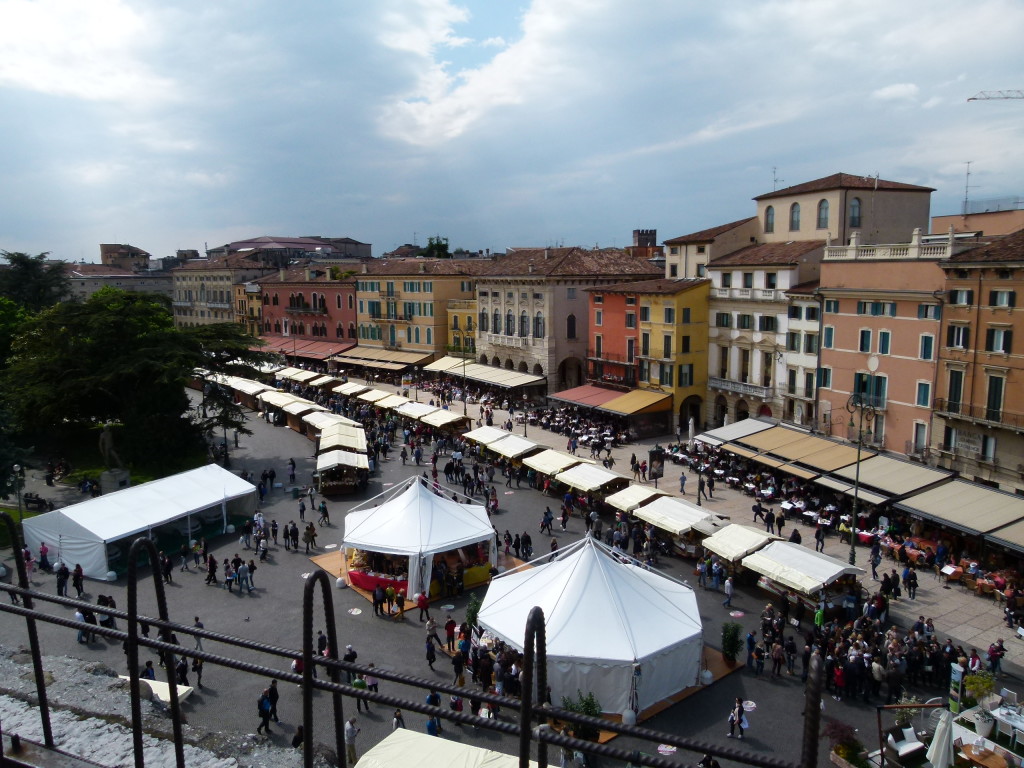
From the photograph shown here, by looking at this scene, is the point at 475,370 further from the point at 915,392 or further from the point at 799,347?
the point at 915,392

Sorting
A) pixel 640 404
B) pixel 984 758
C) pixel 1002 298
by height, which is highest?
pixel 1002 298

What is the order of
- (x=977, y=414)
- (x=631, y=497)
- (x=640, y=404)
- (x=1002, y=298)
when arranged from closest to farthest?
(x=631, y=497)
(x=1002, y=298)
(x=977, y=414)
(x=640, y=404)

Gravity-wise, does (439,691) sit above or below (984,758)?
above

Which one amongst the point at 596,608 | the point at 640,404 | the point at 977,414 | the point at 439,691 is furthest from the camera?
the point at 640,404

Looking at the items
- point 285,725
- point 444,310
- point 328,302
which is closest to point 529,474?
point 285,725

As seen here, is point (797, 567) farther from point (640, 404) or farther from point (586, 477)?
point (640, 404)

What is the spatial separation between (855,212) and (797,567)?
26.9 m

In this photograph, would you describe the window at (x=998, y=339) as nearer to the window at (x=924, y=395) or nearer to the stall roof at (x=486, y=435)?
the window at (x=924, y=395)

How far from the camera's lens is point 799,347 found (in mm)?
38344

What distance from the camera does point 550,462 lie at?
32.6 metres

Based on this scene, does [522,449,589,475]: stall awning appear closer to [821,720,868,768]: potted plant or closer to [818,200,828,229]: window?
[821,720,868,768]: potted plant

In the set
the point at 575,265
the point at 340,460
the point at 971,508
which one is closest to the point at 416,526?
the point at 340,460

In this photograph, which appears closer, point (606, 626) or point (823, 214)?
point (606, 626)

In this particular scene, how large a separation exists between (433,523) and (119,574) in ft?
33.9
